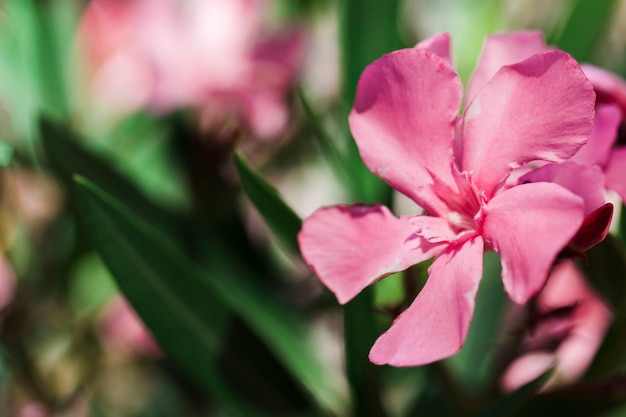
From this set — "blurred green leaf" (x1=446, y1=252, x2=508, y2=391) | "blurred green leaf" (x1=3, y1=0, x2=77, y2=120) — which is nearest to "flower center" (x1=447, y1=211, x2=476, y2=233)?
"blurred green leaf" (x1=446, y1=252, x2=508, y2=391)

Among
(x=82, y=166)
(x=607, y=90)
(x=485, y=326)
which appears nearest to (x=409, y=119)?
(x=607, y=90)

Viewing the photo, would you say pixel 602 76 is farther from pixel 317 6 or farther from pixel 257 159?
pixel 317 6

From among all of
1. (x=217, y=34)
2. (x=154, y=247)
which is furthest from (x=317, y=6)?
(x=154, y=247)

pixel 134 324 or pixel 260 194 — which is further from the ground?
A: pixel 260 194

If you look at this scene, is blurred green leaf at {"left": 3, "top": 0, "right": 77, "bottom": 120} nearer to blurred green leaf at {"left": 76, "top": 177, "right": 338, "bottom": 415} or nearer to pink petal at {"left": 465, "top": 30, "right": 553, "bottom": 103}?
blurred green leaf at {"left": 76, "top": 177, "right": 338, "bottom": 415}

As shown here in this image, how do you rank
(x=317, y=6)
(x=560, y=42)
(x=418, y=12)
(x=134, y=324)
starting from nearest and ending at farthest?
(x=560, y=42) → (x=134, y=324) → (x=317, y=6) → (x=418, y=12)

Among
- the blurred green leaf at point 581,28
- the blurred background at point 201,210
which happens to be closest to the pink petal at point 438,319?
the blurred background at point 201,210
